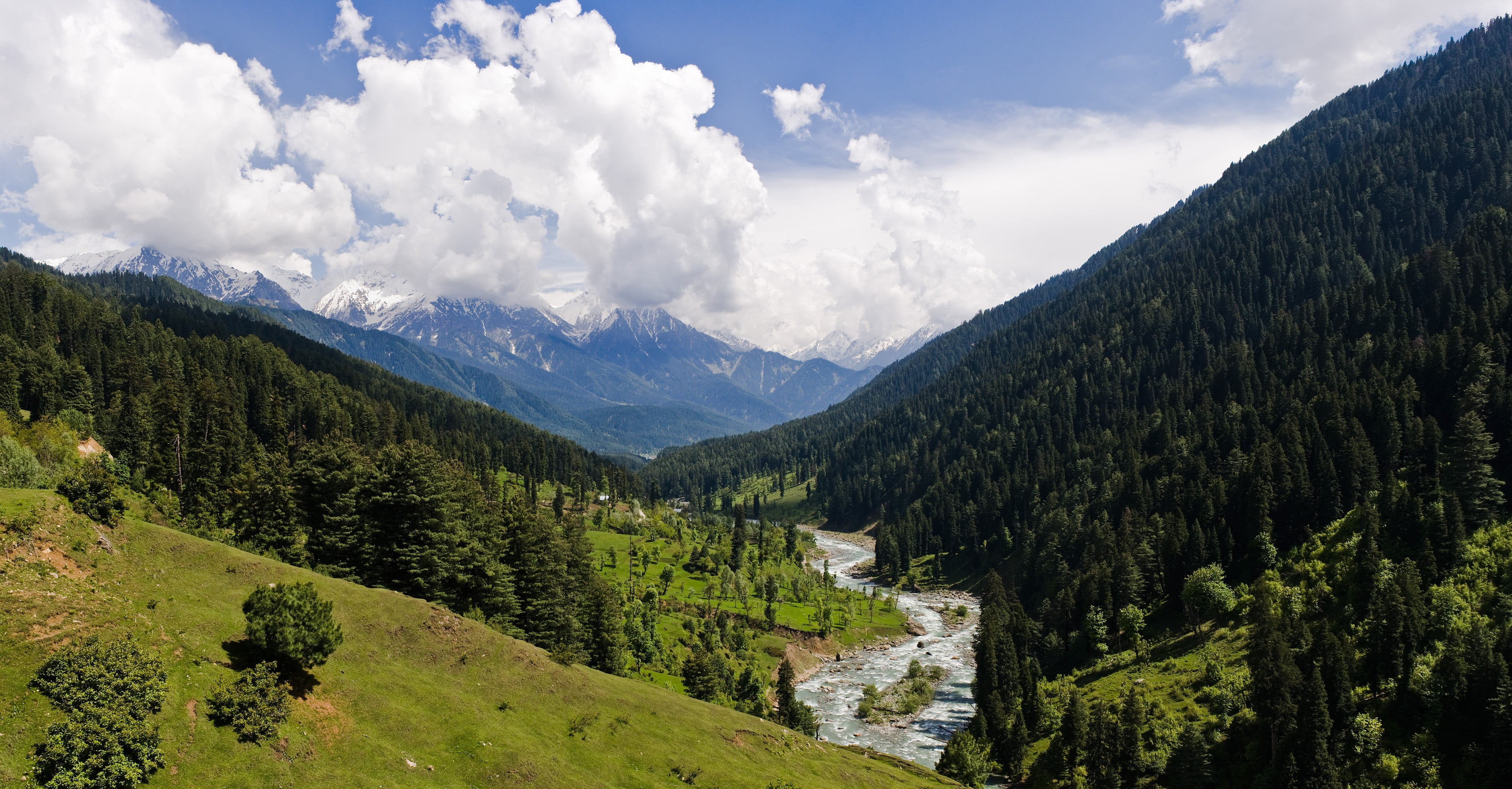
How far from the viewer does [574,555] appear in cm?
9538

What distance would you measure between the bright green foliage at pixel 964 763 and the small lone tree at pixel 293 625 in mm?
63874

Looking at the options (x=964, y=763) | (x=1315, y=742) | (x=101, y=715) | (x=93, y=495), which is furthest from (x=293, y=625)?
(x=1315, y=742)

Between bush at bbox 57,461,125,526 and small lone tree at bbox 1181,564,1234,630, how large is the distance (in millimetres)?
122125

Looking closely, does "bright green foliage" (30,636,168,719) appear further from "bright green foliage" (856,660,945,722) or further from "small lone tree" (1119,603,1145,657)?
"small lone tree" (1119,603,1145,657)

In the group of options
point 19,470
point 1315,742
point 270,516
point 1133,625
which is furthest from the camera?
point 1133,625

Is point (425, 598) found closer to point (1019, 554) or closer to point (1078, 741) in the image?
point (1078, 741)

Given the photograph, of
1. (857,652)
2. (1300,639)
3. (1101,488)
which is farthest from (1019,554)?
(1300,639)

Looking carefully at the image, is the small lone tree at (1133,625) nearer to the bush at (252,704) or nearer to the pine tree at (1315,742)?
the pine tree at (1315,742)

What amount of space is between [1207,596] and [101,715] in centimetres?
11925

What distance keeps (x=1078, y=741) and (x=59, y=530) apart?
91084mm

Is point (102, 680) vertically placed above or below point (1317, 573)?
above

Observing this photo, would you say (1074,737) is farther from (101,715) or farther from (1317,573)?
(101,715)

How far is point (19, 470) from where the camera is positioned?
2463 inches

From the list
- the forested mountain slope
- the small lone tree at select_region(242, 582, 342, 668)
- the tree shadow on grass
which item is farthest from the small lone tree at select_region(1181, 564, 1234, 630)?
the forested mountain slope
